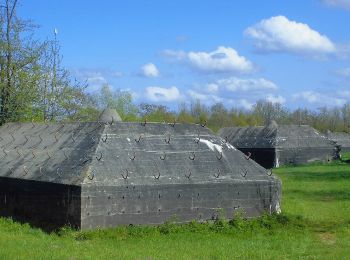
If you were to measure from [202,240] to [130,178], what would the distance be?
2559 mm

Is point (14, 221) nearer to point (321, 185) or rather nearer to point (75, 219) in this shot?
point (75, 219)

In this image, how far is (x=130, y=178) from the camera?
15266 mm

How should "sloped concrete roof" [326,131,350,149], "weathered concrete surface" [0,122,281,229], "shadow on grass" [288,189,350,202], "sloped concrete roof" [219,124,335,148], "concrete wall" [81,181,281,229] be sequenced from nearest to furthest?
"concrete wall" [81,181,281,229]
"weathered concrete surface" [0,122,281,229]
"shadow on grass" [288,189,350,202]
"sloped concrete roof" [219,124,335,148]
"sloped concrete roof" [326,131,350,149]

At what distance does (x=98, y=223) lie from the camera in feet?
47.9

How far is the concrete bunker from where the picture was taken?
48.8 ft

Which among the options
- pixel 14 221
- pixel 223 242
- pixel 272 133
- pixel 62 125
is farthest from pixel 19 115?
pixel 272 133

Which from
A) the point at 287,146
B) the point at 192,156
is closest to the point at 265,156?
the point at 287,146

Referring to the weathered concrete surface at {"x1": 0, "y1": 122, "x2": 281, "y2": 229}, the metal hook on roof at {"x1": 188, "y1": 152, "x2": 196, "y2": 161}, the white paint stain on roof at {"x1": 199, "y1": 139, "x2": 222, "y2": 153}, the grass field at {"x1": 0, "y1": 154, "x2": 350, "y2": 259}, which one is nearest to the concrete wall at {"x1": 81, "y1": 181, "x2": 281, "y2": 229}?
the weathered concrete surface at {"x1": 0, "y1": 122, "x2": 281, "y2": 229}

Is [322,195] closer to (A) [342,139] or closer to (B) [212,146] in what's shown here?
(B) [212,146]

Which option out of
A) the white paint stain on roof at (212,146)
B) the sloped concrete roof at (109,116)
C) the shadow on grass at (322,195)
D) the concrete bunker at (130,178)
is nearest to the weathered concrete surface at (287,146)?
the shadow on grass at (322,195)

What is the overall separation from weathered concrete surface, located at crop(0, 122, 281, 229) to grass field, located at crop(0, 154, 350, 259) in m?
0.50

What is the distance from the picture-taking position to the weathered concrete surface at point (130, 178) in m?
14.9

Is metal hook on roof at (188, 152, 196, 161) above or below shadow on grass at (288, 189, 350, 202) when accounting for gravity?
above

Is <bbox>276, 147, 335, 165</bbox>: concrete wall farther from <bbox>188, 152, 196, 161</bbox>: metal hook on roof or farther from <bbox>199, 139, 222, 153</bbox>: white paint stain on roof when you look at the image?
<bbox>188, 152, 196, 161</bbox>: metal hook on roof
